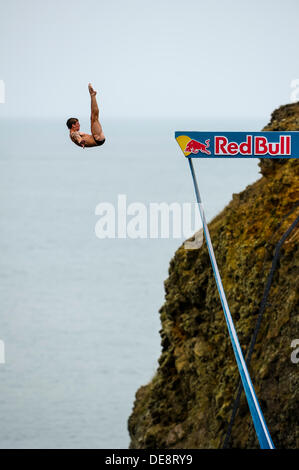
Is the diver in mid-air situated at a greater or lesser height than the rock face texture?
greater

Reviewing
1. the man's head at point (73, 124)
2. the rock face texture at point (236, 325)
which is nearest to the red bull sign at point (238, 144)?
the man's head at point (73, 124)

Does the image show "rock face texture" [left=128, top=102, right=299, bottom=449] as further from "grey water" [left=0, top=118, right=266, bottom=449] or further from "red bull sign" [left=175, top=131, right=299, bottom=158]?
"grey water" [left=0, top=118, right=266, bottom=449]

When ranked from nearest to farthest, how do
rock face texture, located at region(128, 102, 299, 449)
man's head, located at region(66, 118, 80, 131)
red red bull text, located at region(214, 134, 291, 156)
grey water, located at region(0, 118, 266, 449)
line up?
1. man's head, located at region(66, 118, 80, 131)
2. red red bull text, located at region(214, 134, 291, 156)
3. rock face texture, located at region(128, 102, 299, 449)
4. grey water, located at region(0, 118, 266, 449)

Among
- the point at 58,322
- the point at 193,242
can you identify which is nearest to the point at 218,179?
the point at 58,322

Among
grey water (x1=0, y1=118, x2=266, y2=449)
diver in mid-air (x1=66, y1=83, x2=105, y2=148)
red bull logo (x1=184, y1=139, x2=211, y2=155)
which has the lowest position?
grey water (x1=0, y1=118, x2=266, y2=449)

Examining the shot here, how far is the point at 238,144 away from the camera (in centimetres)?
1516

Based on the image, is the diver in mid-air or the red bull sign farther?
the red bull sign

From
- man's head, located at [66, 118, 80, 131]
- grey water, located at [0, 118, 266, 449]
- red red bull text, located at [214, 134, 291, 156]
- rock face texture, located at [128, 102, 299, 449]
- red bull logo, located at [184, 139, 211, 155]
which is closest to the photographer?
man's head, located at [66, 118, 80, 131]

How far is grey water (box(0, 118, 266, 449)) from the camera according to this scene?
99688 mm

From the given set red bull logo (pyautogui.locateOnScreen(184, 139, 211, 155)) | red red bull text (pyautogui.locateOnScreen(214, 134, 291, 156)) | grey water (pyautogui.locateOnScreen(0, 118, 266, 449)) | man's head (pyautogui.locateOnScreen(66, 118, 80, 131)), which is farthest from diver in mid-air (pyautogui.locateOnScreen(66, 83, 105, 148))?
grey water (pyautogui.locateOnScreen(0, 118, 266, 449))

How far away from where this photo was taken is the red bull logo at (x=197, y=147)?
15.0m

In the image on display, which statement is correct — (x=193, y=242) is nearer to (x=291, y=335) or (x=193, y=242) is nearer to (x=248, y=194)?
(x=248, y=194)

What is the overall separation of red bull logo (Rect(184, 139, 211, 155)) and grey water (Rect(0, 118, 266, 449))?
6760cm

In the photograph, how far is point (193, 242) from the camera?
26.7 metres
